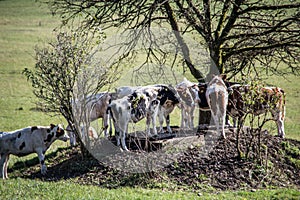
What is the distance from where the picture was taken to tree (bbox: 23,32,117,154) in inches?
529

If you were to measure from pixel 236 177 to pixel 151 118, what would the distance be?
3.23 meters

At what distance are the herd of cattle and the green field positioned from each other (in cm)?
94

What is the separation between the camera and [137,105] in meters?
14.0

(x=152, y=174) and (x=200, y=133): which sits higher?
(x=200, y=133)

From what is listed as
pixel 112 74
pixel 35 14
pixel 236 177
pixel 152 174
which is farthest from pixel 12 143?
pixel 35 14

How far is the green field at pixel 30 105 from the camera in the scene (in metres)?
10.6

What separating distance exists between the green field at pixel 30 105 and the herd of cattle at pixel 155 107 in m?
0.94

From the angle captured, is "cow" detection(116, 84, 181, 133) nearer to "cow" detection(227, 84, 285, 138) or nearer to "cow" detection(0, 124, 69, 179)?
"cow" detection(227, 84, 285, 138)

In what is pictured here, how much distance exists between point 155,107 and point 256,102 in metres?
2.88

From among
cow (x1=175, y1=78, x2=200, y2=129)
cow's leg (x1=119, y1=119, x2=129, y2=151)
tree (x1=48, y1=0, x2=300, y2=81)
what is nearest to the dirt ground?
cow's leg (x1=119, y1=119, x2=129, y2=151)

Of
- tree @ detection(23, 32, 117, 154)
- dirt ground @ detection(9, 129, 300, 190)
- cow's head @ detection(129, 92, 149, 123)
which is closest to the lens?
dirt ground @ detection(9, 129, 300, 190)

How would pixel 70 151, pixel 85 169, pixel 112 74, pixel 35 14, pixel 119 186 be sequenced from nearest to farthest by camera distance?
pixel 119 186, pixel 85 169, pixel 112 74, pixel 70 151, pixel 35 14

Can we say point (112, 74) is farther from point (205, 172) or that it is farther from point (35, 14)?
point (35, 14)

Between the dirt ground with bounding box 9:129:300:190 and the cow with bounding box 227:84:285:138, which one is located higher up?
the cow with bounding box 227:84:285:138
